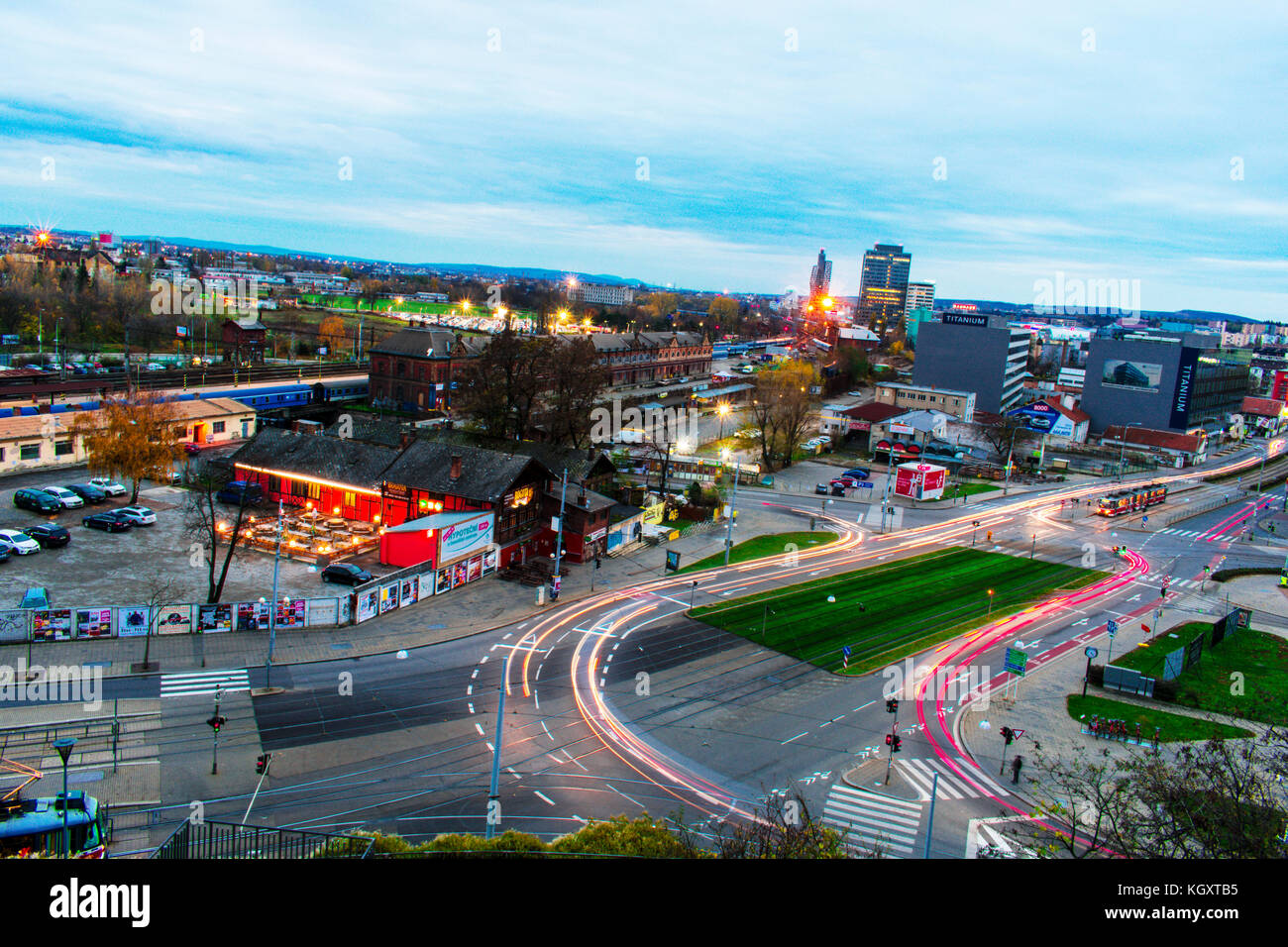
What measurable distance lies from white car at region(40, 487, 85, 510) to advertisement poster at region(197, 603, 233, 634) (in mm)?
20598

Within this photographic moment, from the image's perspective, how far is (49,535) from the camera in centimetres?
4234

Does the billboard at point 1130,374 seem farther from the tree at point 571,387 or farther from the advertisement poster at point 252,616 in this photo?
the advertisement poster at point 252,616

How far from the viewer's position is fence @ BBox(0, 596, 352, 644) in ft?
→ 106

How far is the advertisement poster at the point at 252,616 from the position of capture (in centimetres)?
3572

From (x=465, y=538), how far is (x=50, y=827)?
82.5ft

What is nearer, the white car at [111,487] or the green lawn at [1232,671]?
the green lawn at [1232,671]

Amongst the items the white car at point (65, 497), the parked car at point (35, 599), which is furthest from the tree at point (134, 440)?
the parked car at point (35, 599)

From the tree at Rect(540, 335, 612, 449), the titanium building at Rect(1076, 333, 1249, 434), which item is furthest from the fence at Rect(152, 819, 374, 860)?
the titanium building at Rect(1076, 333, 1249, 434)

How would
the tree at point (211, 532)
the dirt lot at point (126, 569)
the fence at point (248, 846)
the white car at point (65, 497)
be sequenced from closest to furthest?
the fence at point (248, 846), the tree at point (211, 532), the dirt lot at point (126, 569), the white car at point (65, 497)

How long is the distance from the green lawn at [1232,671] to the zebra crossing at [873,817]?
52.8ft

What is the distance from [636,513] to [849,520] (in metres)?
18.8

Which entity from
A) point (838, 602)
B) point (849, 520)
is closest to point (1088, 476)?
point (849, 520)

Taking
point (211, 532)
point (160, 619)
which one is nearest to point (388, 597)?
point (211, 532)
